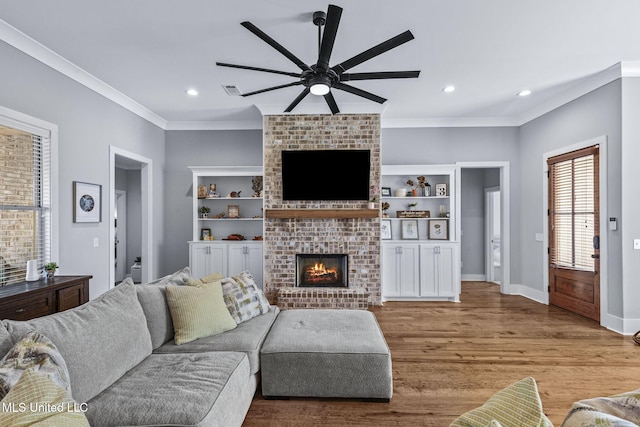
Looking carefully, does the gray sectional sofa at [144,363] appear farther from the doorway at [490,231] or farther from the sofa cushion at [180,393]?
the doorway at [490,231]

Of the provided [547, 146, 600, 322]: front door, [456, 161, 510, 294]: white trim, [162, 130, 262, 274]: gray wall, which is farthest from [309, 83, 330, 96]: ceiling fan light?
[456, 161, 510, 294]: white trim

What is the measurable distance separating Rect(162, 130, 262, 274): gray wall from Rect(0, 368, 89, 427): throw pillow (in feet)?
15.2

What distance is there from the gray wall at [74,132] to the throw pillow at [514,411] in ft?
12.6

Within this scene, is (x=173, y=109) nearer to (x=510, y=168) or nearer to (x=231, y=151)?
(x=231, y=151)

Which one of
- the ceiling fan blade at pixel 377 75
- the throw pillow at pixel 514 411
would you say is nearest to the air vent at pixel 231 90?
the ceiling fan blade at pixel 377 75

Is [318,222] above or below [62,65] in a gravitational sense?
below

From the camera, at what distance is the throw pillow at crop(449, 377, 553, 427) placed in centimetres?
80

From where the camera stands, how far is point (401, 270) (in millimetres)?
5047

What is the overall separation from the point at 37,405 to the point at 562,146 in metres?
5.58

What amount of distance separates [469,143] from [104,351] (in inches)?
216

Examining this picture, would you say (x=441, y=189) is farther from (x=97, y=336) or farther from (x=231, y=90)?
(x=97, y=336)

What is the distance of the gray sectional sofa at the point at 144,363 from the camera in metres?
1.43

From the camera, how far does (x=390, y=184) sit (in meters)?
5.44

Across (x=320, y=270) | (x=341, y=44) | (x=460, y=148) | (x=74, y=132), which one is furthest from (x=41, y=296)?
(x=460, y=148)
